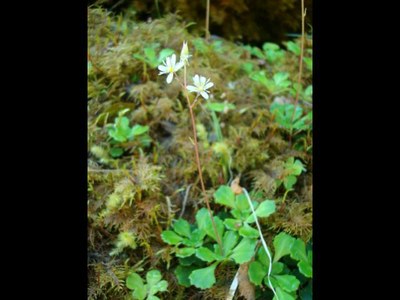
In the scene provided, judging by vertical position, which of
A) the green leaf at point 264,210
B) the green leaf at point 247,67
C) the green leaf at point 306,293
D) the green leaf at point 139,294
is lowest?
the green leaf at point 139,294

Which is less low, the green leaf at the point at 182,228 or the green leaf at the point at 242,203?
the green leaf at the point at 242,203

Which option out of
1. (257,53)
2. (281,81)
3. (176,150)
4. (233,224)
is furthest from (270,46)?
(233,224)

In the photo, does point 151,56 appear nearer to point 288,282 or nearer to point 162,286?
point 162,286

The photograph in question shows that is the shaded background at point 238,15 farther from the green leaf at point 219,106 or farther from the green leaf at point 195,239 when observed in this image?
the green leaf at point 195,239

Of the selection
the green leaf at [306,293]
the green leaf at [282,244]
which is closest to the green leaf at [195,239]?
the green leaf at [282,244]

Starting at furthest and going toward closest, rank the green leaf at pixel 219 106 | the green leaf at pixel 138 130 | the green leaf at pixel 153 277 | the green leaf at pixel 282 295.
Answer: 1. the green leaf at pixel 219 106
2. the green leaf at pixel 138 130
3. the green leaf at pixel 153 277
4. the green leaf at pixel 282 295
